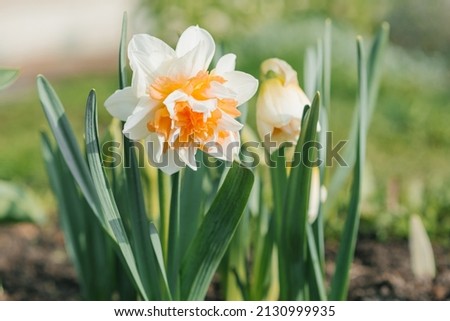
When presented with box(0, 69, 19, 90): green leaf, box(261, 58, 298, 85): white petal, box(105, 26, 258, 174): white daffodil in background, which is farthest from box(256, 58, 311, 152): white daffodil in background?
box(0, 69, 19, 90): green leaf

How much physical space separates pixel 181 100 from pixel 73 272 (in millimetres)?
1086

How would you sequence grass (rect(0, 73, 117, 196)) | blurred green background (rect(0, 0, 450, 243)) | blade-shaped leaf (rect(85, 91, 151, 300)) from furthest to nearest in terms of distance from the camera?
1. blurred green background (rect(0, 0, 450, 243))
2. grass (rect(0, 73, 117, 196))
3. blade-shaped leaf (rect(85, 91, 151, 300))

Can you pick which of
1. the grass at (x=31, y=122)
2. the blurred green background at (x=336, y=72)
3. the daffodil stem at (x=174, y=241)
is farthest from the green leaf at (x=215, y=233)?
the grass at (x=31, y=122)

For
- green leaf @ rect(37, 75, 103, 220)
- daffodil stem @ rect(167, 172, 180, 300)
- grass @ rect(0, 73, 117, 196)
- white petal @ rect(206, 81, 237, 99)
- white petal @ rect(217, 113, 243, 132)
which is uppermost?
white petal @ rect(206, 81, 237, 99)

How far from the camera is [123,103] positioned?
118 cm

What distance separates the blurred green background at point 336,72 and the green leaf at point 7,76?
127 cm

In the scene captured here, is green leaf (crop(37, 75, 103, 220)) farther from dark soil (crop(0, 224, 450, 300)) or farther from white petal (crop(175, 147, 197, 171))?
dark soil (crop(0, 224, 450, 300))

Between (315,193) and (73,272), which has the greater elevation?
(315,193)

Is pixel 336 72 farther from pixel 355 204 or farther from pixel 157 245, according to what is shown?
pixel 157 245

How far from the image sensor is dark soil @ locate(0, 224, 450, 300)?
1769 mm

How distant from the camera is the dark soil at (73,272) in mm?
1769

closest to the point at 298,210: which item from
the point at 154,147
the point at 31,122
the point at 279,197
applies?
the point at 279,197

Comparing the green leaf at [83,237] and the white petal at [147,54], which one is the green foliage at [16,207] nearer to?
the green leaf at [83,237]

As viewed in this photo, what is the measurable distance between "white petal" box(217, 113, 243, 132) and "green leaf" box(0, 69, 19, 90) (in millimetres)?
387
